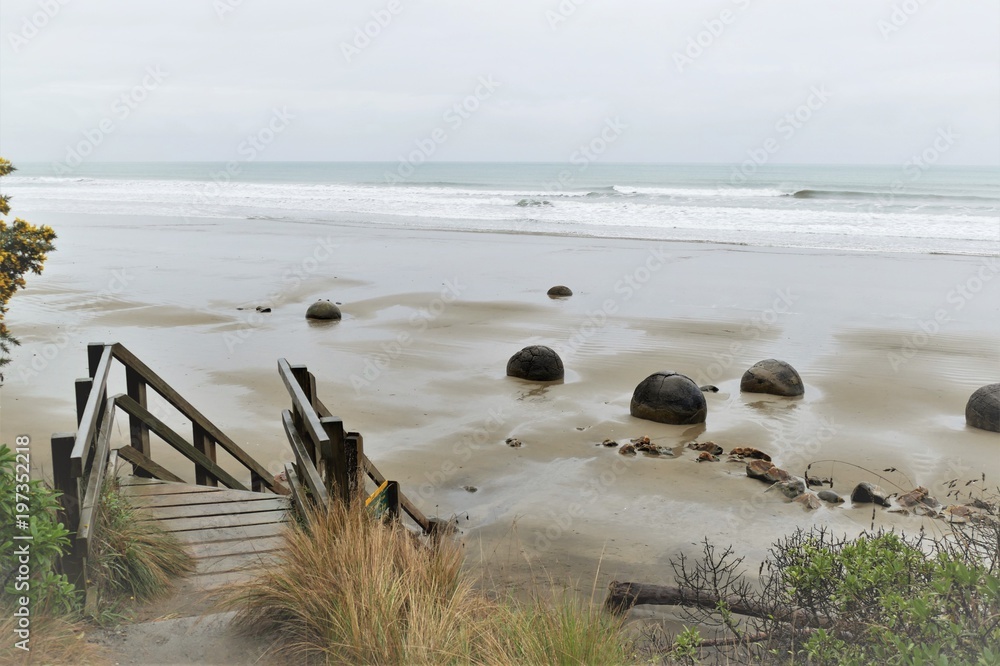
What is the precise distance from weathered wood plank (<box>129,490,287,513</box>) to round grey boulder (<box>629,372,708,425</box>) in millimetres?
5392

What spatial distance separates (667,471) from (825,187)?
62.8 meters

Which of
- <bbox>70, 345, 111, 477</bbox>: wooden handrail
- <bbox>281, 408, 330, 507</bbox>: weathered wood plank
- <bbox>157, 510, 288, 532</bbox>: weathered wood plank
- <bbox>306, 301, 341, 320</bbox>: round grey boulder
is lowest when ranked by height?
<bbox>306, 301, 341, 320</bbox>: round grey boulder

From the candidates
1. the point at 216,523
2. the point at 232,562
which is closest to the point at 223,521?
the point at 216,523

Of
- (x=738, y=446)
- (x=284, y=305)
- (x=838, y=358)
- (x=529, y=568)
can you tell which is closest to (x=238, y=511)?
(x=529, y=568)

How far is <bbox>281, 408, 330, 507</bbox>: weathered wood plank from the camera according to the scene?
185 inches

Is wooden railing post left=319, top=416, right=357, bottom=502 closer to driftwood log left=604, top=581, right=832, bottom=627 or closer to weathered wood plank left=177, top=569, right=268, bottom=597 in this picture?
weathered wood plank left=177, top=569, right=268, bottom=597

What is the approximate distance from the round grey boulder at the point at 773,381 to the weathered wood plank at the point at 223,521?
747cm

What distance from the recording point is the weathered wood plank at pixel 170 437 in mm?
6062

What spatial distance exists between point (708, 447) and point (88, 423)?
6574 millimetres

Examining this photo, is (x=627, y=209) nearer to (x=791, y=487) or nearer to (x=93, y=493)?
(x=791, y=487)

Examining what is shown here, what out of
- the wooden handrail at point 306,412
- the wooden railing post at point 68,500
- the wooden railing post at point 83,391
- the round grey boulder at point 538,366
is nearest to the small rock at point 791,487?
the round grey boulder at point 538,366

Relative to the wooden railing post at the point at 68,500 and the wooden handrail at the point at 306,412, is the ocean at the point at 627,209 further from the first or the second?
the wooden railing post at the point at 68,500

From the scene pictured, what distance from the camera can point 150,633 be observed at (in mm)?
4082

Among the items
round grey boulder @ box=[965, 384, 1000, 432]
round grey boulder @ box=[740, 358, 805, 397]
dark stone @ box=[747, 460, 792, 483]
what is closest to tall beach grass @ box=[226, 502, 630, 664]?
dark stone @ box=[747, 460, 792, 483]
